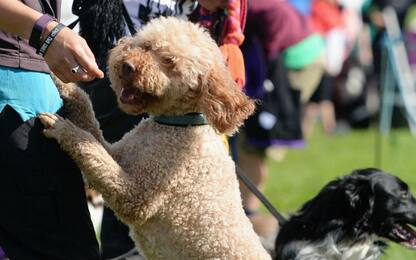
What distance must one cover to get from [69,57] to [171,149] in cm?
64

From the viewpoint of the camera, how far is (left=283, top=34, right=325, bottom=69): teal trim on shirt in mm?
7691

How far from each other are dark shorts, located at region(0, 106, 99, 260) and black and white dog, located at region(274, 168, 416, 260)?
4.73ft

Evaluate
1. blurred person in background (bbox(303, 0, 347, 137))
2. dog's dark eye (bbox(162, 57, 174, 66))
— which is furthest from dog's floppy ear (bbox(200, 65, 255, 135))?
blurred person in background (bbox(303, 0, 347, 137))

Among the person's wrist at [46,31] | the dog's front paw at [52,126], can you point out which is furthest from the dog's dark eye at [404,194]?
the person's wrist at [46,31]

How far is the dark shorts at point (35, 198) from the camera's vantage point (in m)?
2.94

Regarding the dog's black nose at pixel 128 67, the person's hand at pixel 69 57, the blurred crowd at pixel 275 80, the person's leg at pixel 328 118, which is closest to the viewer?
the person's hand at pixel 69 57

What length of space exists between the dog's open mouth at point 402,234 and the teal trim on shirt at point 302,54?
11.0 feet

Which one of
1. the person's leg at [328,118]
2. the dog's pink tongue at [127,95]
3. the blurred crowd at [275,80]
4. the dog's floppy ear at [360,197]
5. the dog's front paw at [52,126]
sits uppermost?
the dog's pink tongue at [127,95]

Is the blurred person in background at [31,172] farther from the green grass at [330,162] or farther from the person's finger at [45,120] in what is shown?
the green grass at [330,162]

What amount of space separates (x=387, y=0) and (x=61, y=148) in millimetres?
10292

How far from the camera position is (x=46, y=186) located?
297 cm

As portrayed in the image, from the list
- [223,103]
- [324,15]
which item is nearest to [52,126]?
[223,103]

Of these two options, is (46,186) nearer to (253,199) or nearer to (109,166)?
(109,166)

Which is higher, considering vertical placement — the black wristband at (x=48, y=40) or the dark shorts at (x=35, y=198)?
the black wristband at (x=48, y=40)
